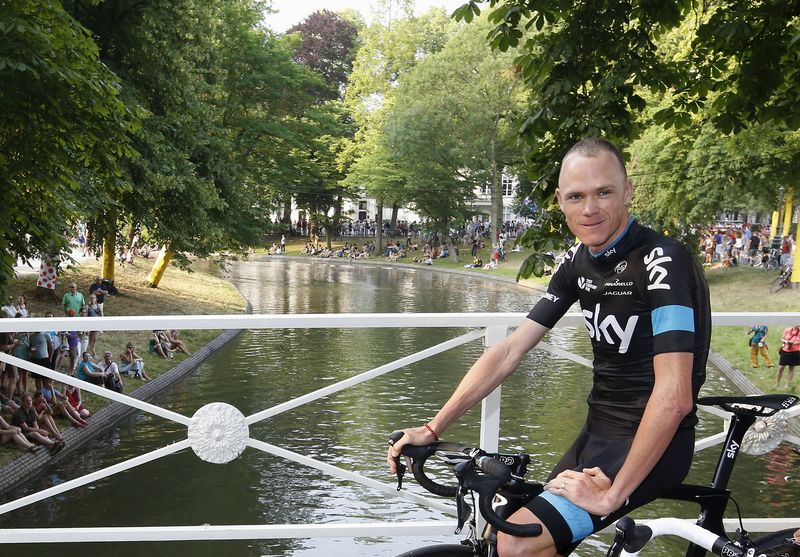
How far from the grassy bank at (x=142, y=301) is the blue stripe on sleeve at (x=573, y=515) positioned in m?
12.9

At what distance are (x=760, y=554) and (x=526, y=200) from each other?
7.05m

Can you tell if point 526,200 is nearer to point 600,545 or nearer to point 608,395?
point 600,545

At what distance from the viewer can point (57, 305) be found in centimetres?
2688

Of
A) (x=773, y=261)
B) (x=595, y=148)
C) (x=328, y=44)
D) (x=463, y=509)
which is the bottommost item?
(x=773, y=261)

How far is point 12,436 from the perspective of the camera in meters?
14.2

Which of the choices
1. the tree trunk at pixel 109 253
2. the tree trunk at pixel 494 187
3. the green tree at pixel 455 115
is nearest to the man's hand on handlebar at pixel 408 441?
the tree trunk at pixel 109 253

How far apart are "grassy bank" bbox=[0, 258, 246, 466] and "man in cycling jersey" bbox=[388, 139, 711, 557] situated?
41.9ft

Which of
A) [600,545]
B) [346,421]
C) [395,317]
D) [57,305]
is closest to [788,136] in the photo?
[346,421]

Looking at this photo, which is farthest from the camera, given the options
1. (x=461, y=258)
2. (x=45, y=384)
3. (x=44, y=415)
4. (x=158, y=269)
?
(x=461, y=258)

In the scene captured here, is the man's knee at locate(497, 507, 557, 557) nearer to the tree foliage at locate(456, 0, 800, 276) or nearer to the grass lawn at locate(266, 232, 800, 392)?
the tree foliage at locate(456, 0, 800, 276)

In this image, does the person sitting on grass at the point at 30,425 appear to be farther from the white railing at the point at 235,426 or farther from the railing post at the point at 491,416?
the railing post at the point at 491,416

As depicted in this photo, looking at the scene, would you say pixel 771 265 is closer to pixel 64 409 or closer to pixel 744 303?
→ pixel 744 303

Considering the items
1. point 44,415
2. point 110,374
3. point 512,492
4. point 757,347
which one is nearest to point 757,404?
point 512,492

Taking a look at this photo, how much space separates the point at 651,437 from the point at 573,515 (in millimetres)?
312
